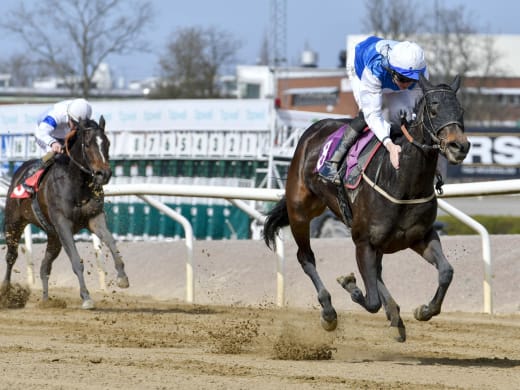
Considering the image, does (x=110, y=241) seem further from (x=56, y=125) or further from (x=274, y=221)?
(x=274, y=221)

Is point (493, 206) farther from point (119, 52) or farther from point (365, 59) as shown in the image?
point (365, 59)

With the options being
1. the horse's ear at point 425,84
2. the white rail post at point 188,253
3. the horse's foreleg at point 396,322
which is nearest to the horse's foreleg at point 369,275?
the horse's foreleg at point 396,322

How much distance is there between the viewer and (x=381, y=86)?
654cm

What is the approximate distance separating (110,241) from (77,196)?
25.2 inches

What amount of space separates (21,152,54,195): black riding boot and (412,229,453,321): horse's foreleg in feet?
14.4

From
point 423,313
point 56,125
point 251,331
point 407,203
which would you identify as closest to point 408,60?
point 407,203

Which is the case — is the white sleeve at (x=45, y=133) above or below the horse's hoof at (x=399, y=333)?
above

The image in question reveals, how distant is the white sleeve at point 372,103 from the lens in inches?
249

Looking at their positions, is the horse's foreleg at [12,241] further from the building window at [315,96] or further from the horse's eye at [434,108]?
the building window at [315,96]

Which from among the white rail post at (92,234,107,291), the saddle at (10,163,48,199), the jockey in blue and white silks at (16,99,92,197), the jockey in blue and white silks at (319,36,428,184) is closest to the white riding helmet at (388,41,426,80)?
the jockey in blue and white silks at (319,36,428,184)

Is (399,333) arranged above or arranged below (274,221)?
below

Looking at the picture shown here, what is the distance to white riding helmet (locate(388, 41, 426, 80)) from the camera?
6191 millimetres

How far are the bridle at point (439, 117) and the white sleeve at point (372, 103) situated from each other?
361 mm

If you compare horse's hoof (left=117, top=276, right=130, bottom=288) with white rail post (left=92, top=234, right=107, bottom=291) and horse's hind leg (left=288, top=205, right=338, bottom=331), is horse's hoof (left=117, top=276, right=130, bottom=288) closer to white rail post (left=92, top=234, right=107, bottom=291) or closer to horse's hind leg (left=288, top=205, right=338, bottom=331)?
horse's hind leg (left=288, top=205, right=338, bottom=331)
